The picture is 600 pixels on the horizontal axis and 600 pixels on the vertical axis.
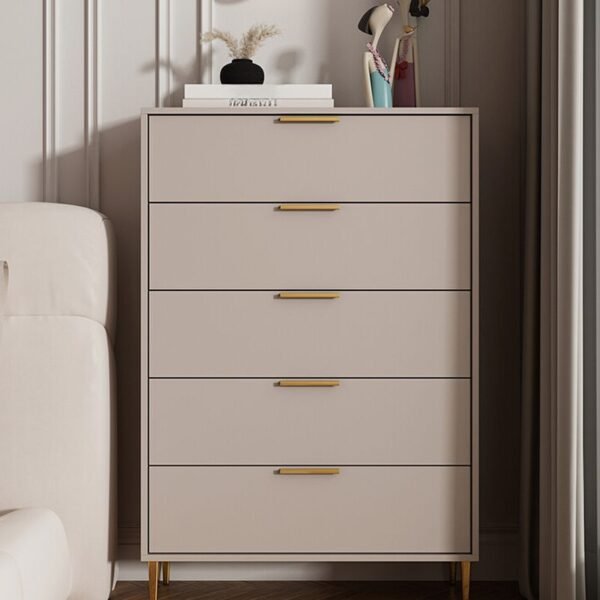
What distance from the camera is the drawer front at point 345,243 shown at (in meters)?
2.11

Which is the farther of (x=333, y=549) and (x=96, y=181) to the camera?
(x=96, y=181)

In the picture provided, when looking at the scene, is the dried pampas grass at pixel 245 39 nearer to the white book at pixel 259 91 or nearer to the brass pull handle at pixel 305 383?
the white book at pixel 259 91

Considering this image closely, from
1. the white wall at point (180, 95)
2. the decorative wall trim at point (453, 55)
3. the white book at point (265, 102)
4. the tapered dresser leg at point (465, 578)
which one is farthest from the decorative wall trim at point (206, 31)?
the tapered dresser leg at point (465, 578)

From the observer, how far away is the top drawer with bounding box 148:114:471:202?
6.93ft

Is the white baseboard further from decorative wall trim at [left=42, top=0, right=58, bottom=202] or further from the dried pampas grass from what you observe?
the dried pampas grass

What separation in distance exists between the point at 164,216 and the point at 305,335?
0.49m

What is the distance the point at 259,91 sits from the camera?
2.23 meters

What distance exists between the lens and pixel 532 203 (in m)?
2.20

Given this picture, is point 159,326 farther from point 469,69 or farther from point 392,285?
point 469,69

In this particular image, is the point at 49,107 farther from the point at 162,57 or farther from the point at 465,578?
the point at 465,578

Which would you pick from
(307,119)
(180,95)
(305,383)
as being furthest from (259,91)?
(305,383)

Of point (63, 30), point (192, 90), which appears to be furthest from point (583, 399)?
point (63, 30)

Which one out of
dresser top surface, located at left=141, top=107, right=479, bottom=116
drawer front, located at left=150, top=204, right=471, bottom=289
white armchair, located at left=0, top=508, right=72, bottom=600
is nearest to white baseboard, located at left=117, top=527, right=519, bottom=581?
white armchair, located at left=0, top=508, right=72, bottom=600

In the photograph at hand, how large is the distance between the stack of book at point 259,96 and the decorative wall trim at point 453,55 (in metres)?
0.45
